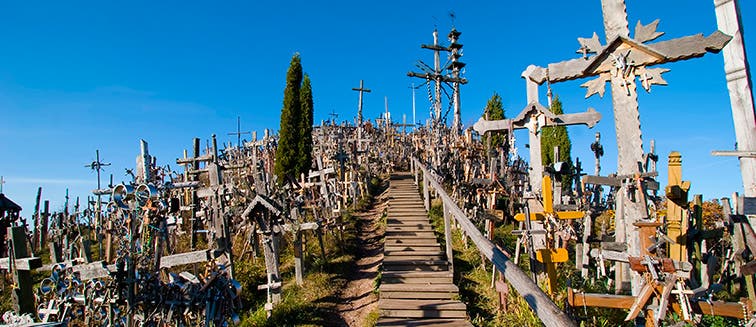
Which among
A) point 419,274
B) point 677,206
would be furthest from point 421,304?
point 677,206

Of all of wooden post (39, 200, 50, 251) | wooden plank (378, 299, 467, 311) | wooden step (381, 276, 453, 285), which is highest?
wooden post (39, 200, 50, 251)

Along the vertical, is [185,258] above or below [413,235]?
above

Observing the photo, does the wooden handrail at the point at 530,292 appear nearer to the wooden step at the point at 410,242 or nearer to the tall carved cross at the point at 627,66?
the tall carved cross at the point at 627,66

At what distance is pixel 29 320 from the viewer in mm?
4168

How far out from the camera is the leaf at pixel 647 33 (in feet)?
20.5

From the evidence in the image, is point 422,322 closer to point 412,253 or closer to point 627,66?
point 412,253

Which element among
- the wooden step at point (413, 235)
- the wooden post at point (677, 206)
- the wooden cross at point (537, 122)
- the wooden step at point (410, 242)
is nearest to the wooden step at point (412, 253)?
the wooden step at point (410, 242)

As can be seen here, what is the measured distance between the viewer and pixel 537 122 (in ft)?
24.4

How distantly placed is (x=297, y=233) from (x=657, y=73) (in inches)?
301

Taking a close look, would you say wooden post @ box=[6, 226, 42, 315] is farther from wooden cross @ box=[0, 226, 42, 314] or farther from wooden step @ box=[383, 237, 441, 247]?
wooden step @ box=[383, 237, 441, 247]

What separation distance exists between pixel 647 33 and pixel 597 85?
967 mm

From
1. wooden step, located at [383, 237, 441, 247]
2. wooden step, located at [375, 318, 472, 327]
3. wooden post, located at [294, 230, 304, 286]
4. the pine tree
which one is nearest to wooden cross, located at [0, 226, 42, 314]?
wooden post, located at [294, 230, 304, 286]

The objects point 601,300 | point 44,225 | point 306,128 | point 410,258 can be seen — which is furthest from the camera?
point 306,128

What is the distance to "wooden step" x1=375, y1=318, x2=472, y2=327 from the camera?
6893 mm
